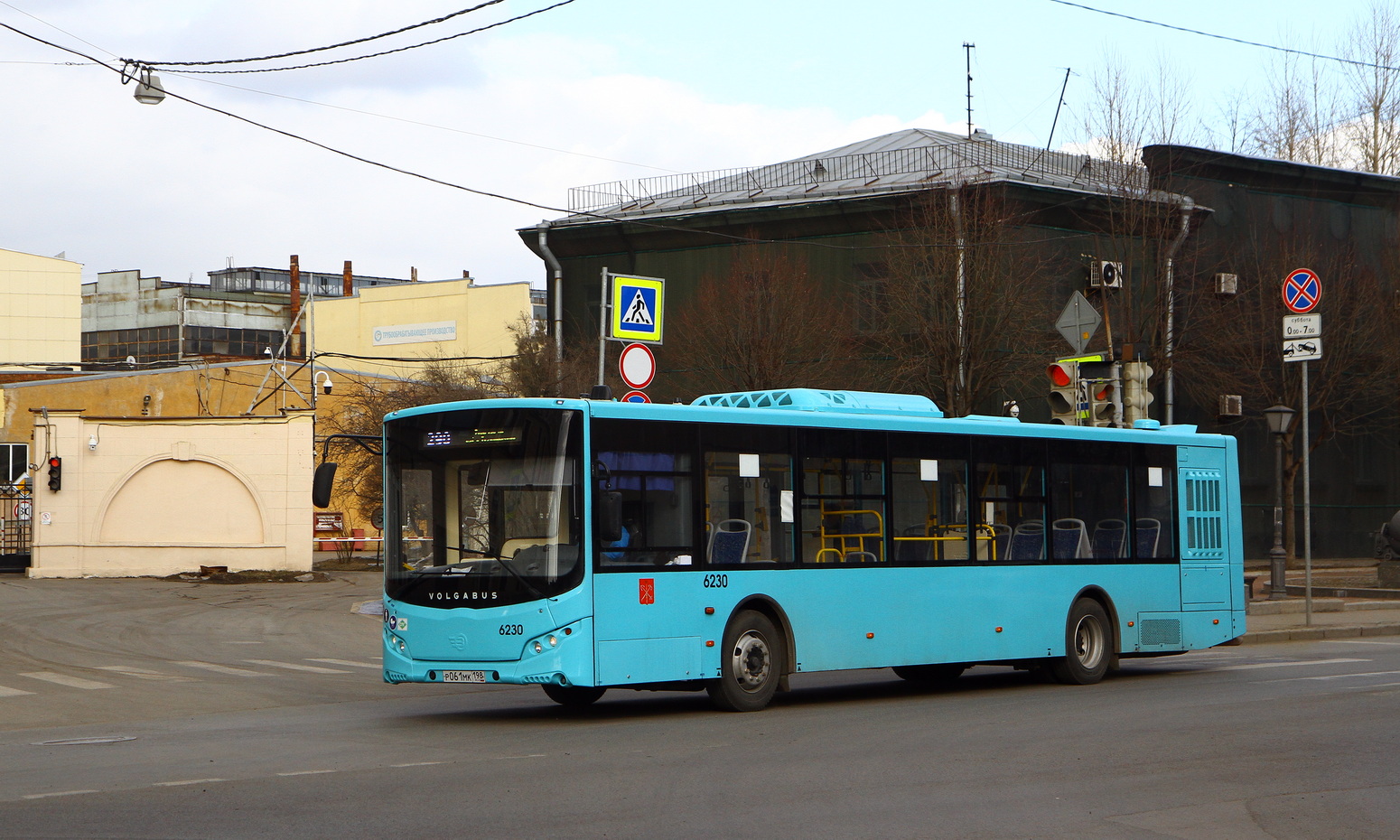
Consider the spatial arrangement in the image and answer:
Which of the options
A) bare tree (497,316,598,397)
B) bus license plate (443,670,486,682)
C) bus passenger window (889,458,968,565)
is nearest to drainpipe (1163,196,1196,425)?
bare tree (497,316,598,397)

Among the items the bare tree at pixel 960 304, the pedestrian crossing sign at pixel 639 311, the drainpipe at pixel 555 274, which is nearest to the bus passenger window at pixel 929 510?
the pedestrian crossing sign at pixel 639 311

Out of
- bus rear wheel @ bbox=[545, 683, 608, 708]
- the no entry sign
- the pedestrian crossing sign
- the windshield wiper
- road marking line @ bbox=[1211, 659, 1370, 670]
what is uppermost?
the pedestrian crossing sign

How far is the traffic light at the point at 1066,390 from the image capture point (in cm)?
1909

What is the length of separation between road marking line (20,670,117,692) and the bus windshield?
5.24 meters

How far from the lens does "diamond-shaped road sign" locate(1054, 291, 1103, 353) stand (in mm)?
20281

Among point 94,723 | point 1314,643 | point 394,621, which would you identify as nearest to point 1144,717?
point 394,621

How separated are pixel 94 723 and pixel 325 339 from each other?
246 ft

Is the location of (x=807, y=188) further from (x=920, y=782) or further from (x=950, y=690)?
(x=920, y=782)

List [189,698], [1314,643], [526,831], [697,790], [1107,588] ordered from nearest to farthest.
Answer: [526,831], [697,790], [189,698], [1107,588], [1314,643]

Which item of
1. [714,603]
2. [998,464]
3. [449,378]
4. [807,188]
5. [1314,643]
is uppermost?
[807,188]

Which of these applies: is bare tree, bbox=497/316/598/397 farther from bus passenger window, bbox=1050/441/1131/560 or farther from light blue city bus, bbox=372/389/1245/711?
light blue city bus, bbox=372/389/1245/711

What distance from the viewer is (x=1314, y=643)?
70.9ft

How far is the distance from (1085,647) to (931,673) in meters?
1.77

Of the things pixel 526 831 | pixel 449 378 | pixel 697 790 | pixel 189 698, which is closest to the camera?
pixel 526 831
